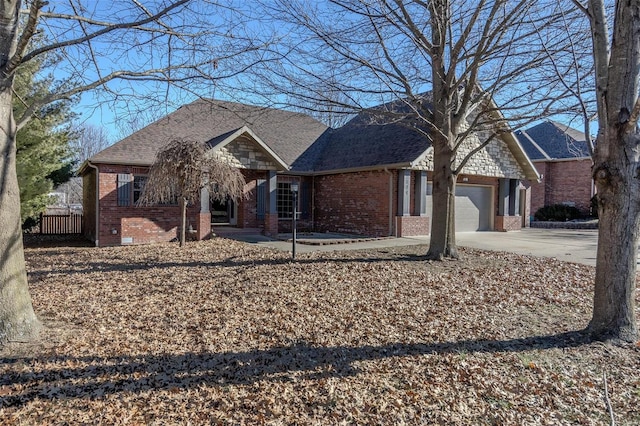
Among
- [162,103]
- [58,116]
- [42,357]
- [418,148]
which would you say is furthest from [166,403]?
[58,116]

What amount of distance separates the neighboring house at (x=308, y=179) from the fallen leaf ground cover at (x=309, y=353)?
5729 millimetres

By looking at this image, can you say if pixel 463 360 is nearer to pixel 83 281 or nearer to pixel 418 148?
pixel 83 281

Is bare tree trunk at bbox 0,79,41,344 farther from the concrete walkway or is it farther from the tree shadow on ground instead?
the concrete walkway

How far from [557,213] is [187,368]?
24.8 meters

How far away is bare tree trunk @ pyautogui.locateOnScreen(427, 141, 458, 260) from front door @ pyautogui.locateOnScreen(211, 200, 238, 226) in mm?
9333

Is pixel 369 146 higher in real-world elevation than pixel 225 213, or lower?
higher

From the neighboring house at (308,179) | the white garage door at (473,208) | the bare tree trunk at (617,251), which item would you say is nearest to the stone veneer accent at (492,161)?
the neighboring house at (308,179)

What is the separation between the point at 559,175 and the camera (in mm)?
25000

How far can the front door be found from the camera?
17.8 meters

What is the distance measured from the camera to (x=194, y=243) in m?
12.8

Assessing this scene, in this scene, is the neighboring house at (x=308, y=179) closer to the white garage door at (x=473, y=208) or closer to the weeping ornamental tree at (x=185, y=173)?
the white garage door at (x=473, y=208)

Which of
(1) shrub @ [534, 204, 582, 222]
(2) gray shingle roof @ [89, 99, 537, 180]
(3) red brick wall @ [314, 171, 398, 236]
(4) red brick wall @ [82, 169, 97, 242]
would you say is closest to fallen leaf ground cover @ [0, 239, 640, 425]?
(2) gray shingle roof @ [89, 99, 537, 180]

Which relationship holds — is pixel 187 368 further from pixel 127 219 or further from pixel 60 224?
pixel 60 224

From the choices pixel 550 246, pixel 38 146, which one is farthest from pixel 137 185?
pixel 550 246
